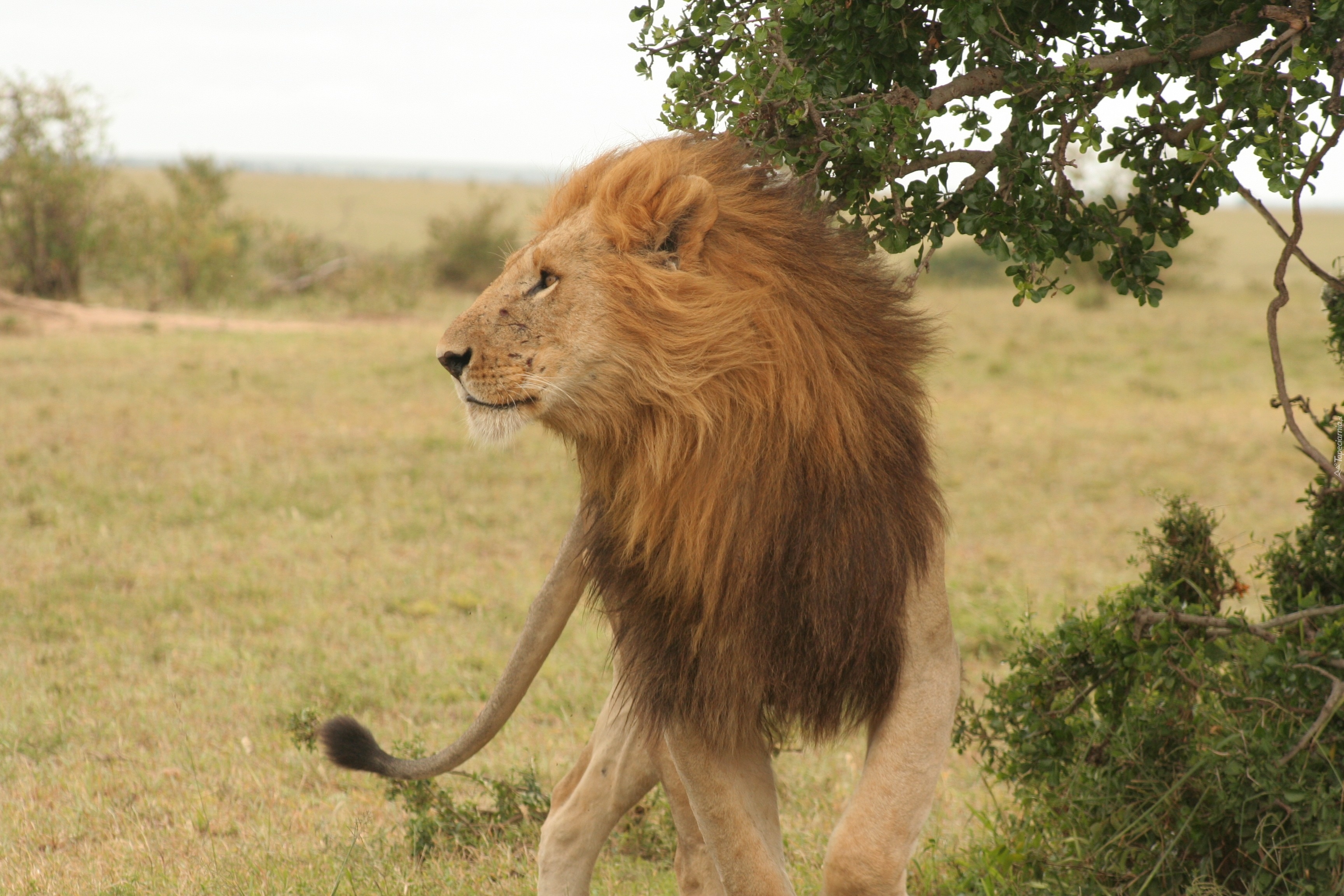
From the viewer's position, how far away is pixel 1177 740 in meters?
3.32

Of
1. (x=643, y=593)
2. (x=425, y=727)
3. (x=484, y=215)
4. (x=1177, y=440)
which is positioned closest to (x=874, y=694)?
(x=643, y=593)

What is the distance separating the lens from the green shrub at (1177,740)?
2.97 metres

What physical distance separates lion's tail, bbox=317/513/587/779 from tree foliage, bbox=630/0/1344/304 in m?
1.20

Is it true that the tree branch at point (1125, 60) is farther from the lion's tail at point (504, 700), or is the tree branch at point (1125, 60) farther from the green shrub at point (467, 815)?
the green shrub at point (467, 815)

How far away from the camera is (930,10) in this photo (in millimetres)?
2918

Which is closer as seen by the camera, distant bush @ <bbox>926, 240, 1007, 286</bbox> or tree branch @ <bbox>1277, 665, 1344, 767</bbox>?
tree branch @ <bbox>1277, 665, 1344, 767</bbox>

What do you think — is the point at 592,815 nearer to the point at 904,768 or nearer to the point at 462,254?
the point at 904,768

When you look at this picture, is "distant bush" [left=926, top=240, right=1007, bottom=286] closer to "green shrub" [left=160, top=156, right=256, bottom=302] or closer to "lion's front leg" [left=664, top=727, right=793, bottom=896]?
"green shrub" [left=160, top=156, right=256, bottom=302]

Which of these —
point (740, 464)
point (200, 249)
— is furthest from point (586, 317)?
point (200, 249)

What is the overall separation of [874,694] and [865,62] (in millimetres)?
1374

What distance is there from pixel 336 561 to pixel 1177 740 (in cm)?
497

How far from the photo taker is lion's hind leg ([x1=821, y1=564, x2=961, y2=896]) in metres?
2.47

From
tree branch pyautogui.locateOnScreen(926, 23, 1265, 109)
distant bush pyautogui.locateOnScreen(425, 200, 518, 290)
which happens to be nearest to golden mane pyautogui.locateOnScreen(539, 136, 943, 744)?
tree branch pyautogui.locateOnScreen(926, 23, 1265, 109)

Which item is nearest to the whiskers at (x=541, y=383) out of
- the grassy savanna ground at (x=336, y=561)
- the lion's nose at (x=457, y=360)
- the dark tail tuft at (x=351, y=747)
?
the lion's nose at (x=457, y=360)
